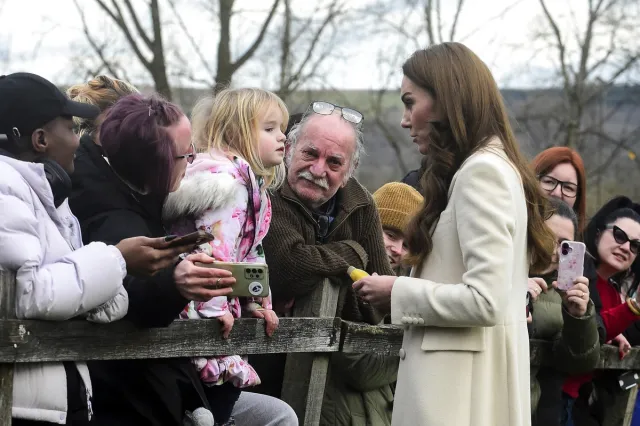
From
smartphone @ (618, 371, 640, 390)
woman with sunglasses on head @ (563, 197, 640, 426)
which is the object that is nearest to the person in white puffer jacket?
woman with sunglasses on head @ (563, 197, 640, 426)

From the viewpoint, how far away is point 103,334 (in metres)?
2.99

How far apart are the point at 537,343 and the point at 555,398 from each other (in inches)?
14.2

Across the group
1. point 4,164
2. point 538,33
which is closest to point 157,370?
point 4,164

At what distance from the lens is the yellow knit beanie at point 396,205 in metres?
5.14

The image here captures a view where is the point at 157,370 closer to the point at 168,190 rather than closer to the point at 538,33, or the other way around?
the point at 168,190

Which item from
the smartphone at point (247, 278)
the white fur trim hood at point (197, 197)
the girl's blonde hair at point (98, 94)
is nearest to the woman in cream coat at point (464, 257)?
the smartphone at point (247, 278)

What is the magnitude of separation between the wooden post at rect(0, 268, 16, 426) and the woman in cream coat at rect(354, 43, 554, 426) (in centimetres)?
129

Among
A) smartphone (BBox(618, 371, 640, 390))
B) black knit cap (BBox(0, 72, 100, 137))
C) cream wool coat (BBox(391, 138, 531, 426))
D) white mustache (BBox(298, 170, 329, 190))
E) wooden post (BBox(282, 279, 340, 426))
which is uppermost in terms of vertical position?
black knit cap (BBox(0, 72, 100, 137))

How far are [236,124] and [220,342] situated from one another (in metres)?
1.02

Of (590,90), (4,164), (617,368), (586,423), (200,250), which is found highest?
(590,90)

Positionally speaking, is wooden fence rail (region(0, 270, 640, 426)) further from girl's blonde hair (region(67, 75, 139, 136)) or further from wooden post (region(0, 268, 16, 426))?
girl's blonde hair (region(67, 75, 139, 136))

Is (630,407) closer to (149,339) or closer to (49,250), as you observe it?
(149,339)

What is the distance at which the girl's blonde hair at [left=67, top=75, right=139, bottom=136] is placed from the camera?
436cm

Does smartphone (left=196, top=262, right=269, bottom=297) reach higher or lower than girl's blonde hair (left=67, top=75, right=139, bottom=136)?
lower
